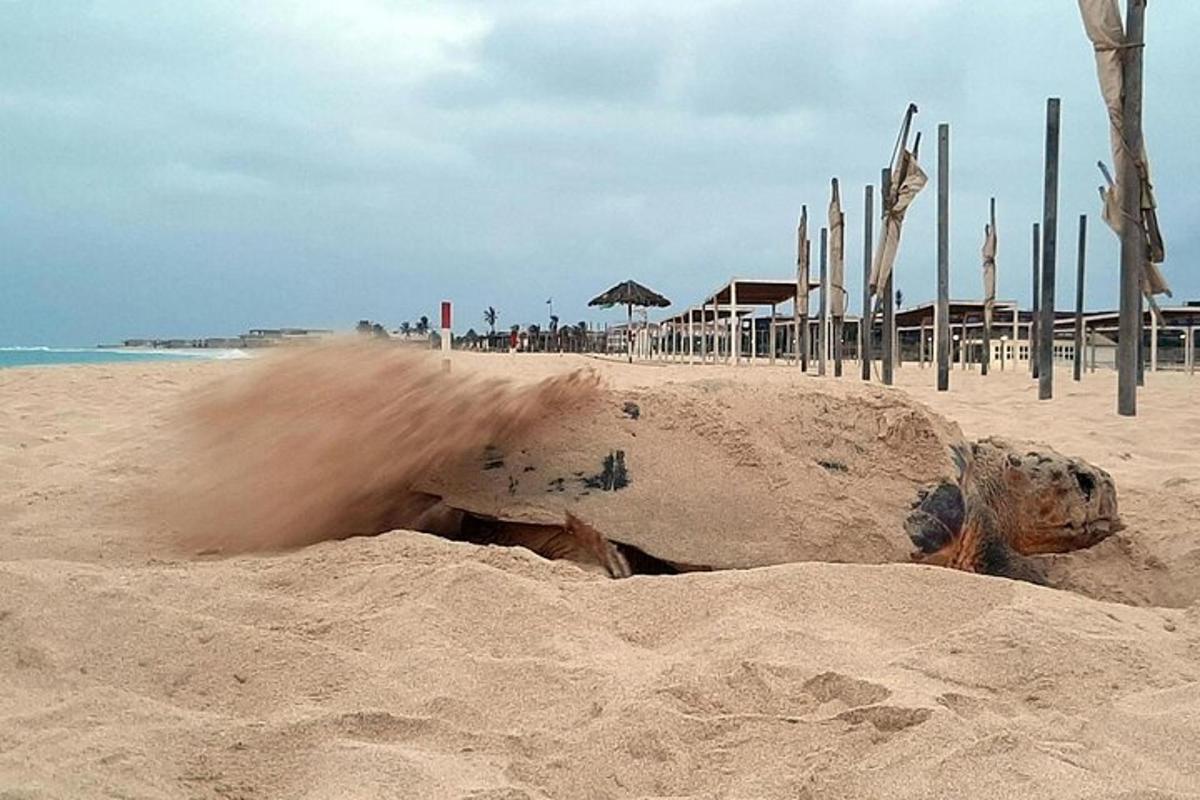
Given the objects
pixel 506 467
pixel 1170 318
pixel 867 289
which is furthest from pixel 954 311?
pixel 506 467

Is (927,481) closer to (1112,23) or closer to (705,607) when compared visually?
(705,607)

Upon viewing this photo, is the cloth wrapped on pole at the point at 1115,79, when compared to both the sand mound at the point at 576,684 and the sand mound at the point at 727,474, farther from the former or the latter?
the sand mound at the point at 576,684

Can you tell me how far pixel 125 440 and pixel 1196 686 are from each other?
5.82m

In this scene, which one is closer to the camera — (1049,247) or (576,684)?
(576,684)

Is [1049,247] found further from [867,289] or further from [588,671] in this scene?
[588,671]

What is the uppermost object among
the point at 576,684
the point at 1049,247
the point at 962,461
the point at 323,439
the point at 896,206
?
the point at 896,206

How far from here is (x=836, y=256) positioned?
1677cm

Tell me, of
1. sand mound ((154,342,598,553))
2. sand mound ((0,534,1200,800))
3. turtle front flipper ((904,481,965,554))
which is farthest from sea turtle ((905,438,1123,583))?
sand mound ((154,342,598,553))

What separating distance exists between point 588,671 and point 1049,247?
9668mm

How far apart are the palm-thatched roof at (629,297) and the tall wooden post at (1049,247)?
1728cm

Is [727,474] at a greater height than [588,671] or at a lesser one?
greater

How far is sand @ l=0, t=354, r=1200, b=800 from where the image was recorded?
1626 millimetres

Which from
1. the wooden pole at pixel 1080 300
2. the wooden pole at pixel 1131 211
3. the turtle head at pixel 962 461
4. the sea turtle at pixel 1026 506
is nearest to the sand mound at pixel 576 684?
the turtle head at pixel 962 461

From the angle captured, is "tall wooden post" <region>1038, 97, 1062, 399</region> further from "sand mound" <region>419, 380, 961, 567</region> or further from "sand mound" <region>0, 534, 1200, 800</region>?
"sand mound" <region>0, 534, 1200, 800</region>
